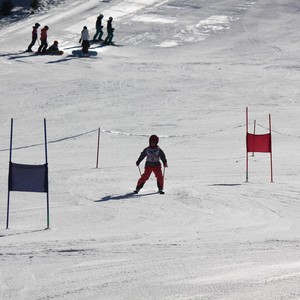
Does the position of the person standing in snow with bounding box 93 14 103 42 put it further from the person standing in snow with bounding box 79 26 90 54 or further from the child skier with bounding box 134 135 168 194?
the child skier with bounding box 134 135 168 194

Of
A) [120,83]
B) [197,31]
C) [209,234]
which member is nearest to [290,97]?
[120,83]

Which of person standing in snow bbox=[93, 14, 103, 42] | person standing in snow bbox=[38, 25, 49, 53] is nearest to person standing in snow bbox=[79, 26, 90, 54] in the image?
person standing in snow bbox=[38, 25, 49, 53]


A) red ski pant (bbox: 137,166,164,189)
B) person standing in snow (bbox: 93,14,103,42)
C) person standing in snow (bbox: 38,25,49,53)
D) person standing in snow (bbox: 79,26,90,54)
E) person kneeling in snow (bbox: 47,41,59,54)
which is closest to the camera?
red ski pant (bbox: 137,166,164,189)

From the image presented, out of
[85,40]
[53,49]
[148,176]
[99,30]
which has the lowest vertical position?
[148,176]

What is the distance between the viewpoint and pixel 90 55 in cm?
3353

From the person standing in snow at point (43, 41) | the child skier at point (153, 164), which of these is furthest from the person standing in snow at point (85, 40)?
the child skier at point (153, 164)

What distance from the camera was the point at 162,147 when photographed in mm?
22281

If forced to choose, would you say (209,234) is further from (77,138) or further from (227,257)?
(77,138)

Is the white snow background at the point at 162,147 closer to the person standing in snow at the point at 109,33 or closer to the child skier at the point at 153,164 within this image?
the child skier at the point at 153,164

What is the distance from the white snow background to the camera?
1042 cm

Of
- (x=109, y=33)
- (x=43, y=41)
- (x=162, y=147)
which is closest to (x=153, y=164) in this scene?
(x=162, y=147)

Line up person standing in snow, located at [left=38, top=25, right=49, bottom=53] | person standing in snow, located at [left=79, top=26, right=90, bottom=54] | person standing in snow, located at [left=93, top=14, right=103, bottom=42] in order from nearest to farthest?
person standing in snow, located at [left=79, top=26, right=90, bottom=54]
person standing in snow, located at [left=38, top=25, right=49, bottom=53]
person standing in snow, located at [left=93, top=14, right=103, bottom=42]

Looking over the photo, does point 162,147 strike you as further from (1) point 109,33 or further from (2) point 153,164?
(1) point 109,33

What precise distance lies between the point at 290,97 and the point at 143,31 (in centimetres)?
1207
